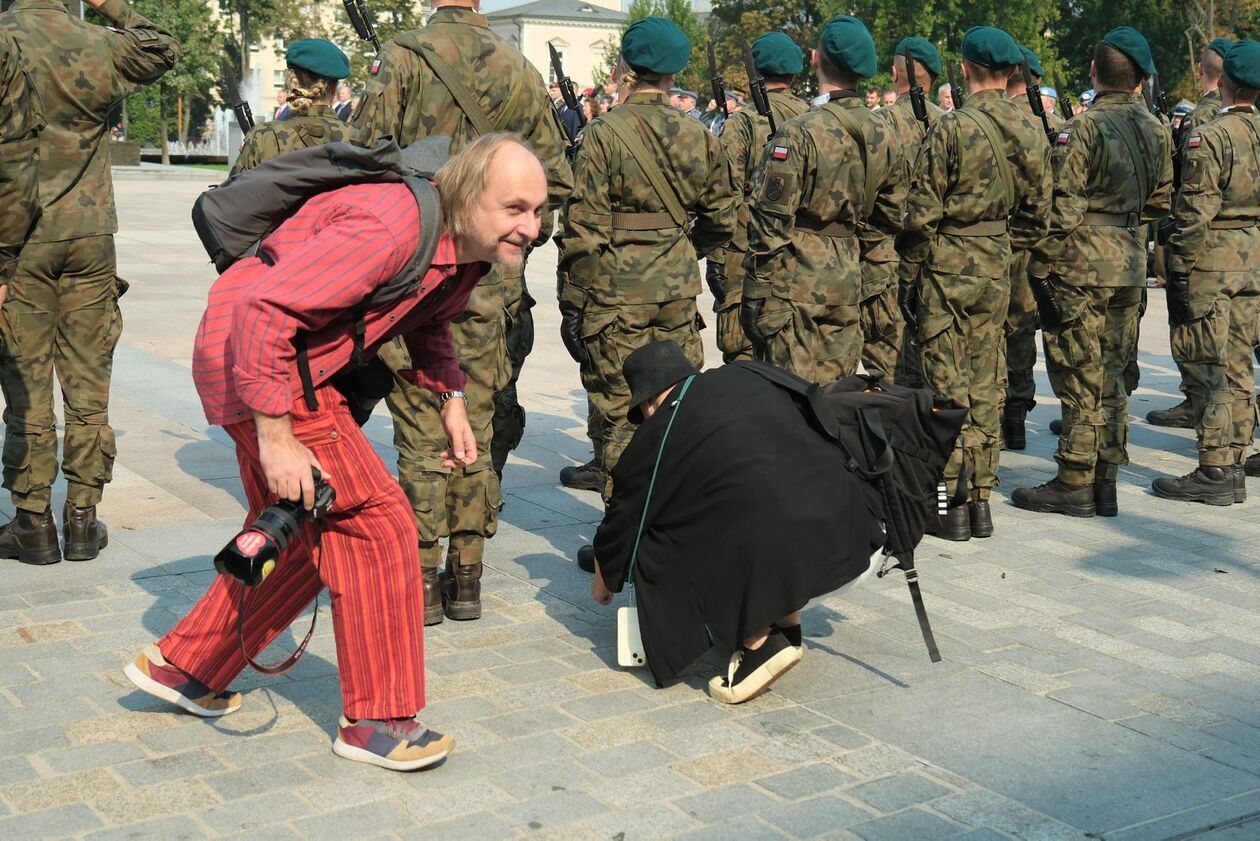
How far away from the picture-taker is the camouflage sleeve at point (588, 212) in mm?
6906

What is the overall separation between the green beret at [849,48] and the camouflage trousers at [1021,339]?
2537mm

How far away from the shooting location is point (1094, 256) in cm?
809

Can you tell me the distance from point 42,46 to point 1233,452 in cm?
638

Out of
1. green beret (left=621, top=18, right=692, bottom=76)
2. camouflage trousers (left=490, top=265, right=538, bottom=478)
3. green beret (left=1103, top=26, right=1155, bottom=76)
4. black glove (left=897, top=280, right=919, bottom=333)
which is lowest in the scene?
camouflage trousers (left=490, top=265, right=538, bottom=478)

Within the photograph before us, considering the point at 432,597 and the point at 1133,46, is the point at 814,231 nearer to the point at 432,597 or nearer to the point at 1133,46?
the point at 1133,46

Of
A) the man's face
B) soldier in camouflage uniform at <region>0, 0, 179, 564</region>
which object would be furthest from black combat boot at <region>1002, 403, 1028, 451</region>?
the man's face

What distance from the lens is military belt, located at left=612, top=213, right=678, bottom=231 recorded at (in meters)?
7.01

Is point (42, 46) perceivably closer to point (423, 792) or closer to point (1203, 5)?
point (423, 792)

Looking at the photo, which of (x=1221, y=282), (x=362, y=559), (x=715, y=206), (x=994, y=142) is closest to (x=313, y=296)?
(x=362, y=559)

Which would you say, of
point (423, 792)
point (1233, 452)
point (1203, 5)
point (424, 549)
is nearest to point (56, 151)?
point (424, 549)

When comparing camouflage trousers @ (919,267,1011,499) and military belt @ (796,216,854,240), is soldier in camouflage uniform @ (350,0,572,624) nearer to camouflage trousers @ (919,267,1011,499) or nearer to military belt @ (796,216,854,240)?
military belt @ (796,216,854,240)

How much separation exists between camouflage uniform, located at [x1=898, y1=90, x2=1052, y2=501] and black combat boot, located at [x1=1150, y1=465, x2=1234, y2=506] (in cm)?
140

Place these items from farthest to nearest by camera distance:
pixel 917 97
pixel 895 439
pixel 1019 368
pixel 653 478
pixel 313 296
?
1. pixel 1019 368
2. pixel 917 97
3. pixel 895 439
4. pixel 653 478
5. pixel 313 296

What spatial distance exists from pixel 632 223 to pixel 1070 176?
251cm
